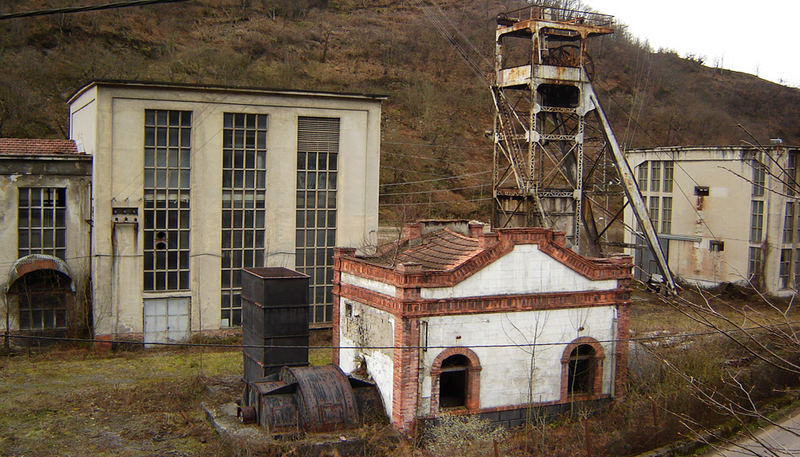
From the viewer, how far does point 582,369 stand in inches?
701

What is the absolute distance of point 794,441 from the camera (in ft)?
53.9

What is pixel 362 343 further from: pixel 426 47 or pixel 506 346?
pixel 426 47

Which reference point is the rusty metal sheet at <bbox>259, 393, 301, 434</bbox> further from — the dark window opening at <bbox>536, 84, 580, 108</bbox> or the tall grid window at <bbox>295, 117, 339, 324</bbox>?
the dark window opening at <bbox>536, 84, 580, 108</bbox>

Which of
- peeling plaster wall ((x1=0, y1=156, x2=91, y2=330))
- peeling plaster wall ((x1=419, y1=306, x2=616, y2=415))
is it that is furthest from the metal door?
peeling plaster wall ((x1=419, y1=306, x2=616, y2=415))

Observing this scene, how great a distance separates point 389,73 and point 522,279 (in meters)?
38.9

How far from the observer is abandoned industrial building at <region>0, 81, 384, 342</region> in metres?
22.6

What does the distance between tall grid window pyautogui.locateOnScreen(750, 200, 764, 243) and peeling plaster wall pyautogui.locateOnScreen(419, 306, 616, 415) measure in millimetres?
16668

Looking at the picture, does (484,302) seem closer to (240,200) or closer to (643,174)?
(240,200)

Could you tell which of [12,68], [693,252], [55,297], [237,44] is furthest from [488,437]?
[237,44]

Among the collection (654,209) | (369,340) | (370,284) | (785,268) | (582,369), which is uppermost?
(654,209)

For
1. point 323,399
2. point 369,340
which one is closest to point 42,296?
point 369,340

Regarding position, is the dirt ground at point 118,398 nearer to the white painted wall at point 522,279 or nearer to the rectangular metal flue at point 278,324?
the rectangular metal flue at point 278,324

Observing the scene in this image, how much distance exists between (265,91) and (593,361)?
13551mm

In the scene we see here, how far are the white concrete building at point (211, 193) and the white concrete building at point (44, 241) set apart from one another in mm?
774
